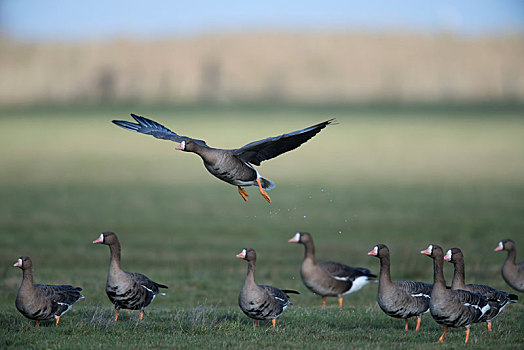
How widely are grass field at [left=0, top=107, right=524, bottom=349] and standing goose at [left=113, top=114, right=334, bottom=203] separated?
2.59m

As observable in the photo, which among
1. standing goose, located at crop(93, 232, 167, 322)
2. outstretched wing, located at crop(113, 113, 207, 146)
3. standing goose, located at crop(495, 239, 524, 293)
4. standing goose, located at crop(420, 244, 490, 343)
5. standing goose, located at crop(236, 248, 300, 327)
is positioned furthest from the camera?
standing goose, located at crop(495, 239, 524, 293)

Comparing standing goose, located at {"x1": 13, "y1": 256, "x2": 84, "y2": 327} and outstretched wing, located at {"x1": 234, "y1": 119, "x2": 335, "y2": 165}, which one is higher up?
outstretched wing, located at {"x1": 234, "y1": 119, "x2": 335, "y2": 165}

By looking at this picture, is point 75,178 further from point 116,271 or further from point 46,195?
point 116,271

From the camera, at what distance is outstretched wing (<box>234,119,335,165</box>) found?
43.5 ft

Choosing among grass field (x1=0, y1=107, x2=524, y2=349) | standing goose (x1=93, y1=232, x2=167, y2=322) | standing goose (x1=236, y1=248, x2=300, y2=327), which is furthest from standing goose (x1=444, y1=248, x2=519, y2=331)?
standing goose (x1=93, y1=232, x2=167, y2=322)

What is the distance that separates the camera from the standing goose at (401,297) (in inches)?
533

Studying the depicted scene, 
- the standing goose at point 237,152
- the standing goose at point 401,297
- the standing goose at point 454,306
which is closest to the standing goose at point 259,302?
the standing goose at point 237,152

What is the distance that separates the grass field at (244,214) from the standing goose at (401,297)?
1.32 feet

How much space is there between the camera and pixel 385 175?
194 feet

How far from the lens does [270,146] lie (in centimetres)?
1429

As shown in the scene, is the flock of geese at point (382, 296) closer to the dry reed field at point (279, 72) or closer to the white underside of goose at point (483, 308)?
the white underside of goose at point (483, 308)

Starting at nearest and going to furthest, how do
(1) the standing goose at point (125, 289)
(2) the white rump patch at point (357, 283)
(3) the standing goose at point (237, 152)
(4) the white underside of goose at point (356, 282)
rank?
(3) the standing goose at point (237, 152)
(1) the standing goose at point (125, 289)
(4) the white underside of goose at point (356, 282)
(2) the white rump patch at point (357, 283)

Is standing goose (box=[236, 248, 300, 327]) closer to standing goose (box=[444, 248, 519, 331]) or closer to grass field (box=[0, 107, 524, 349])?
grass field (box=[0, 107, 524, 349])

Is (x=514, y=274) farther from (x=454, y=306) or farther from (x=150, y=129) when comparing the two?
(x=150, y=129)
